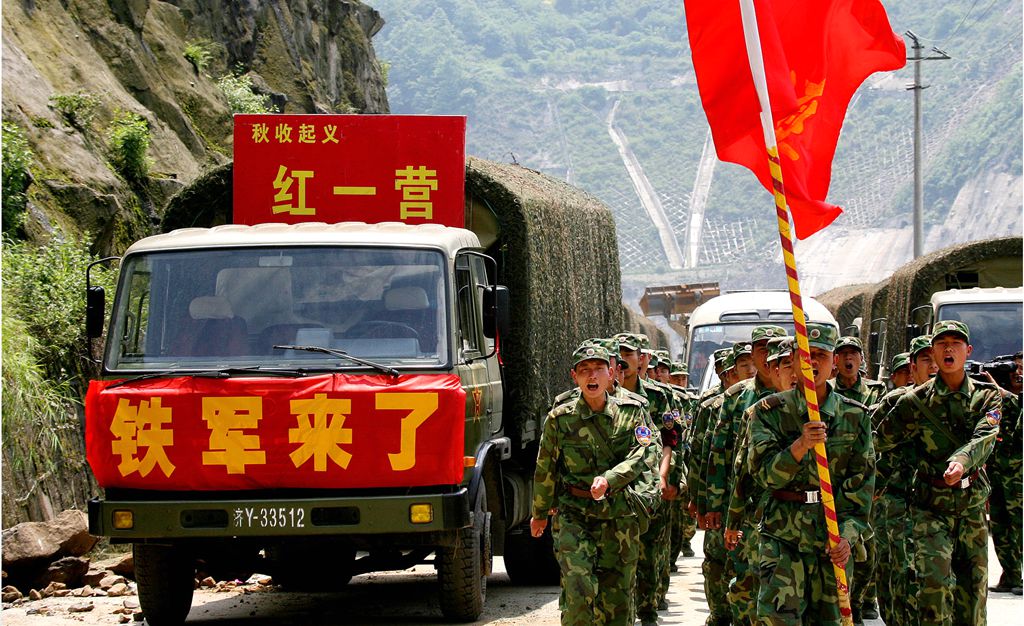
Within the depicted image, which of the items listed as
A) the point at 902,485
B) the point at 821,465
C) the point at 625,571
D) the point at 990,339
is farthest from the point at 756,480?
the point at 990,339

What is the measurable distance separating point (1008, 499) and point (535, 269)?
3909 mm

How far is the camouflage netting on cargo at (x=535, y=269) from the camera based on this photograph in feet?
37.2

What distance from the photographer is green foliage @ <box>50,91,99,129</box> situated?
1961cm

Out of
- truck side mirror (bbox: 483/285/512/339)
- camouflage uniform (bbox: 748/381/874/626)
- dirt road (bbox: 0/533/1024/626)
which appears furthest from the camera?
dirt road (bbox: 0/533/1024/626)

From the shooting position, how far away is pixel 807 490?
7.37 m

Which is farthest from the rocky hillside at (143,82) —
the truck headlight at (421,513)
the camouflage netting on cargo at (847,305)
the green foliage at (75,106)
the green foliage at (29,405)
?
the camouflage netting on cargo at (847,305)

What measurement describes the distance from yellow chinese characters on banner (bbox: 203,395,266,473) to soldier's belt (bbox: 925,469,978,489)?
3897mm

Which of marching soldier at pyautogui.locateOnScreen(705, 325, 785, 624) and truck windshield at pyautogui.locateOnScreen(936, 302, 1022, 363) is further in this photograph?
truck windshield at pyautogui.locateOnScreen(936, 302, 1022, 363)

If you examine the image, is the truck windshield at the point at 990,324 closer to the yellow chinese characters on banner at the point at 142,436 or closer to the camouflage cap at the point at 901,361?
the camouflage cap at the point at 901,361

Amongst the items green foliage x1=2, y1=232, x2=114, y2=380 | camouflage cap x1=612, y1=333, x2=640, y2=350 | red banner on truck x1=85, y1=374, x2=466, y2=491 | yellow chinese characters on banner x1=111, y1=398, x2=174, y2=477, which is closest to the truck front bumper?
red banner on truck x1=85, y1=374, x2=466, y2=491

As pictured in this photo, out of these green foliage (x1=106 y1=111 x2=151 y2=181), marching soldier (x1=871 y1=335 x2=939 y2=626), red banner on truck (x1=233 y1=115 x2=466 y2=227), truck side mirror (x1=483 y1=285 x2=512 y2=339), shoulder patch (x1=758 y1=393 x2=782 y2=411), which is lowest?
marching soldier (x1=871 y1=335 x2=939 y2=626)

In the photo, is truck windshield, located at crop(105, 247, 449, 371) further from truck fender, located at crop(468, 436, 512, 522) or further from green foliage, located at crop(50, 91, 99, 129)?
green foliage, located at crop(50, 91, 99, 129)

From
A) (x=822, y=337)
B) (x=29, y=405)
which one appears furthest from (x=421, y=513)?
(x=29, y=405)

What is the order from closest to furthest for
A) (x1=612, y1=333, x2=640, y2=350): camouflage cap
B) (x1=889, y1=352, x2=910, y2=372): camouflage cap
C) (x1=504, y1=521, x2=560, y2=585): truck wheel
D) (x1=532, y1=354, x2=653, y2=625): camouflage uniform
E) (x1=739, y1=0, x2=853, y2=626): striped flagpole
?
(x1=739, y1=0, x2=853, y2=626): striped flagpole < (x1=532, y1=354, x2=653, y2=625): camouflage uniform < (x1=612, y1=333, x2=640, y2=350): camouflage cap < (x1=889, y1=352, x2=910, y2=372): camouflage cap < (x1=504, y1=521, x2=560, y2=585): truck wheel
